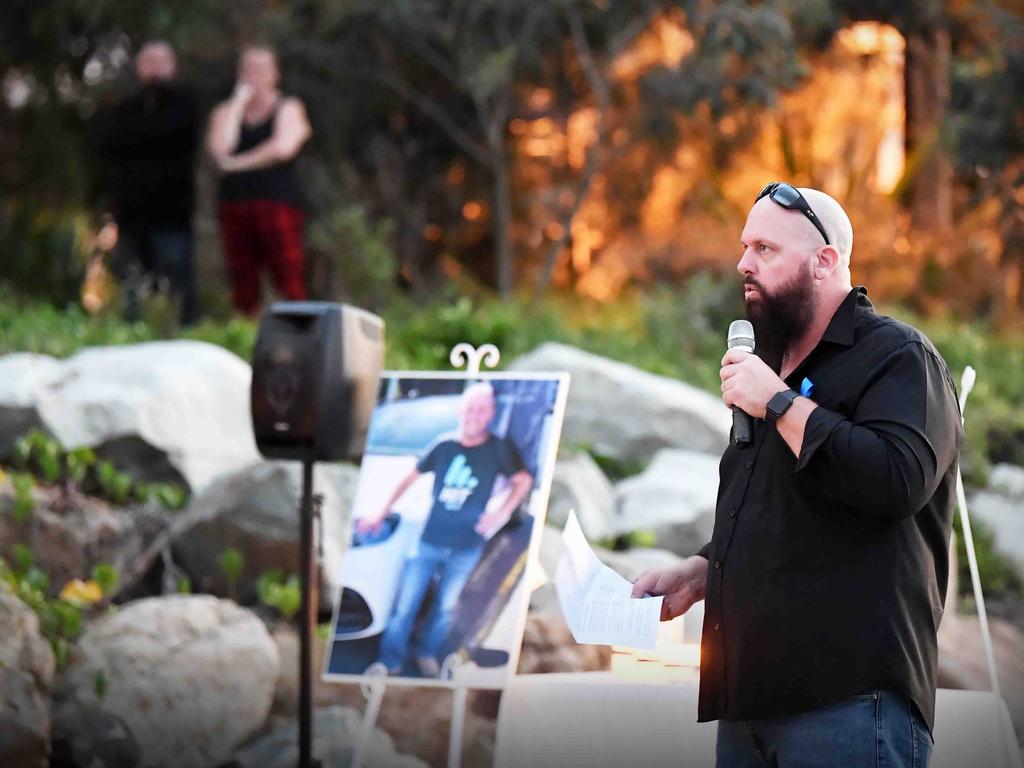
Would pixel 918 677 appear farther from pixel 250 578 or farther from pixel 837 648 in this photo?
pixel 250 578

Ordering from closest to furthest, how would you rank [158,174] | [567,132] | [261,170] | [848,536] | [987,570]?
[848,536] < [987,570] < [261,170] < [158,174] < [567,132]

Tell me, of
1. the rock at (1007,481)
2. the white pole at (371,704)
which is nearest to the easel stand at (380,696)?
the white pole at (371,704)

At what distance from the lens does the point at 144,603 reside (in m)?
5.02

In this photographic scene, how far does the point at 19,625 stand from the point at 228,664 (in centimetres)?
66

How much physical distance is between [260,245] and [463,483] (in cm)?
446

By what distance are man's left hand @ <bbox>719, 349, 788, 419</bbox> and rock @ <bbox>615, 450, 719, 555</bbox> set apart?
385 centimetres

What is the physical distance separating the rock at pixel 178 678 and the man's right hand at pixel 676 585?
2452mm

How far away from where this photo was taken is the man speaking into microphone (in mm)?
2234

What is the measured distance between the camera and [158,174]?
8164mm

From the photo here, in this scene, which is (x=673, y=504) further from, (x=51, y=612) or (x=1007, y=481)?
(x=51, y=612)

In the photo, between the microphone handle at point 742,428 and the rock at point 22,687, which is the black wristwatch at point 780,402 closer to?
the microphone handle at point 742,428

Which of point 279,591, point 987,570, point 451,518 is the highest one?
point 451,518

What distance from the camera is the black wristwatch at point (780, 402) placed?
227cm

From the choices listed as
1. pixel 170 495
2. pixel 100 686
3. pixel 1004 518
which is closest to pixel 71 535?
pixel 170 495
